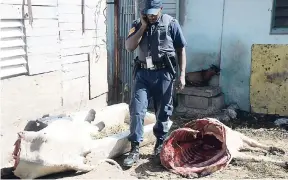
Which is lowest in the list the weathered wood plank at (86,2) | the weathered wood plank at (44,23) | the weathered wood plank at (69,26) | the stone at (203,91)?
the stone at (203,91)

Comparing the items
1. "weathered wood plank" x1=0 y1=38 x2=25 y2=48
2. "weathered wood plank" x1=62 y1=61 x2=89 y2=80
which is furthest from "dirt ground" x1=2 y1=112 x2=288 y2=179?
"weathered wood plank" x1=0 y1=38 x2=25 y2=48

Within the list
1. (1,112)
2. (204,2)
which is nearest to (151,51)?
(1,112)

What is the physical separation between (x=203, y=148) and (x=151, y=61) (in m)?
1.52

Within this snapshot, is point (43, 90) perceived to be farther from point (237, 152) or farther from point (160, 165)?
point (237, 152)

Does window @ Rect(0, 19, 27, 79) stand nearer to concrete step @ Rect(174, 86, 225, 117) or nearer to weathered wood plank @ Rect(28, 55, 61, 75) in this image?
weathered wood plank @ Rect(28, 55, 61, 75)

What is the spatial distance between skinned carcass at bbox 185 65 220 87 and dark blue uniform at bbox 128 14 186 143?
322 centimetres

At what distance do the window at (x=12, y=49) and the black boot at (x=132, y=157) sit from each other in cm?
175

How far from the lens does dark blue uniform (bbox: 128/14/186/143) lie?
4449mm

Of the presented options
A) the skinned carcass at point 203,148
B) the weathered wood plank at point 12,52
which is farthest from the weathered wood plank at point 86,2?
the skinned carcass at point 203,148

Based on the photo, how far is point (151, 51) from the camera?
4484mm

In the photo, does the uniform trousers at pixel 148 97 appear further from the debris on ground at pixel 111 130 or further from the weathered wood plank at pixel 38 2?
the weathered wood plank at pixel 38 2

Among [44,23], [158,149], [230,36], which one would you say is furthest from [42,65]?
[230,36]

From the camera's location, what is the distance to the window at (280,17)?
7016 millimetres

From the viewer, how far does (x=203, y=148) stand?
5.05 m
